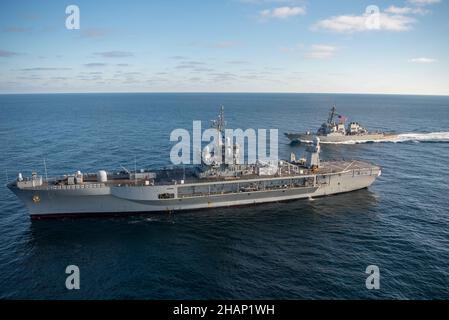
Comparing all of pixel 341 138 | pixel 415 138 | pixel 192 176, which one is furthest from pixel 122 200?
pixel 415 138

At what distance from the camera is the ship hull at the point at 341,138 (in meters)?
111

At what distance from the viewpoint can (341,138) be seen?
113m

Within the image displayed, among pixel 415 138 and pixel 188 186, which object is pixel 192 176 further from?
pixel 415 138

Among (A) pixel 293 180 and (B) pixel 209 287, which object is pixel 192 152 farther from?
(B) pixel 209 287

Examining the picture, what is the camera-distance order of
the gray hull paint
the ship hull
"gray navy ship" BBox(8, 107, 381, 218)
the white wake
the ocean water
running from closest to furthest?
the ocean water → the gray hull paint → "gray navy ship" BBox(8, 107, 381, 218) → the ship hull → the white wake

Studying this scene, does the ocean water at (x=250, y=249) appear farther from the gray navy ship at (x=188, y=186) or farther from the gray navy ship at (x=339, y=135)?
the gray navy ship at (x=339, y=135)

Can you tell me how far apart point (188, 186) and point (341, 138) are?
77452 mm

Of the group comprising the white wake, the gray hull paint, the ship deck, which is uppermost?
the white wake

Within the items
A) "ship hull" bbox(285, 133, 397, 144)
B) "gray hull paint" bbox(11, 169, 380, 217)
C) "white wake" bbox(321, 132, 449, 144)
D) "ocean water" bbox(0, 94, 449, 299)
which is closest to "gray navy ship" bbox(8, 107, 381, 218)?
"gray hull paint" bbox(11, 169, 380, 217)

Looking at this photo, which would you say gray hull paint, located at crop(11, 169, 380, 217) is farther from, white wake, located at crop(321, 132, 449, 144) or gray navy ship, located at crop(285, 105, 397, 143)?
white wake, located at crop(321, 132, 449, 144)

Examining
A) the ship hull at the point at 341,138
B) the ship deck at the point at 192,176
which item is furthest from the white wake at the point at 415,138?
the ship deck at the point at 192,176

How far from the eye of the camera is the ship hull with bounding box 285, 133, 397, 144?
111m

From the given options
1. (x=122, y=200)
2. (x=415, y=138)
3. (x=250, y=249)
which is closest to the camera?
(x=250, y=249)
